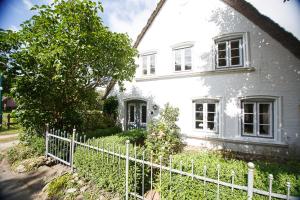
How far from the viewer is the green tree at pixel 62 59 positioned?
251 inches

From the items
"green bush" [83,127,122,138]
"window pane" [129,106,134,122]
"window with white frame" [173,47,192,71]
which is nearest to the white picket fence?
"green bush" [83,127,122,138]

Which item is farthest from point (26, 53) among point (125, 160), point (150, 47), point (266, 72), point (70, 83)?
point (266, 72)

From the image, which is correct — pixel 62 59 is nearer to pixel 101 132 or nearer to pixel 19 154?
pixel 19 154

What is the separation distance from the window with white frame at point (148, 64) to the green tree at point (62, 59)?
14.8 feet

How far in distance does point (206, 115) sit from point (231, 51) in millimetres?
3692

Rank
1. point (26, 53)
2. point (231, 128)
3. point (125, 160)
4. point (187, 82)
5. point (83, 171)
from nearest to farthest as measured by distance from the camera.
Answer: point (125, 160)
point (83, 171)
point (26, 53)
point (231, 128)
point (187, 82)

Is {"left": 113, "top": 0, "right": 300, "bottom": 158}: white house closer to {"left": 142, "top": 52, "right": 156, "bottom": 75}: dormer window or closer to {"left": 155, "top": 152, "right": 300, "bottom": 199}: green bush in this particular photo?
{"left": 142, "top": 52, "right": 156, "bottom": 75}: dormer window

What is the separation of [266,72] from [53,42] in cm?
931

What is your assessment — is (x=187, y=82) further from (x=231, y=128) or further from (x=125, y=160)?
(x=125, y=160)

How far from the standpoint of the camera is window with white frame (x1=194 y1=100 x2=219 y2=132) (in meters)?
10.2

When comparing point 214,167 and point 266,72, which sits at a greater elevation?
point 266,72

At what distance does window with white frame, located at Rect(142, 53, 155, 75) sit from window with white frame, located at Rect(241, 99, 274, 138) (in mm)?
6307

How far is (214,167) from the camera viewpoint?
157 inches

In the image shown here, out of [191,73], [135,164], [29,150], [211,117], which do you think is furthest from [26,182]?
[191,73]
